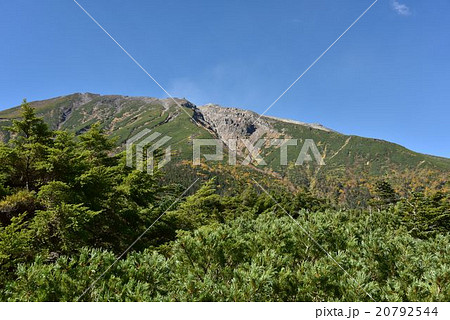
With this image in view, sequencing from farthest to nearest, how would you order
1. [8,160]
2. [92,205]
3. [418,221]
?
[418,221]
[92,205]
[8,160]

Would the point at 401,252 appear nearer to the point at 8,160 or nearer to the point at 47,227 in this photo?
the point at 47,227

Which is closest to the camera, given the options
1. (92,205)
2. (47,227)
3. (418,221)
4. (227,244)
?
(227,244)

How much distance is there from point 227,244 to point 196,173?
545ft

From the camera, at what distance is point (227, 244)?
6492mm

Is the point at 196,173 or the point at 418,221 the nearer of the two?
the point at 418,221

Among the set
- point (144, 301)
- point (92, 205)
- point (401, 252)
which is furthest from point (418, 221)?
point (144, 301)

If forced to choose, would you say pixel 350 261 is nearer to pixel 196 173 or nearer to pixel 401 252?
pixel 401 252

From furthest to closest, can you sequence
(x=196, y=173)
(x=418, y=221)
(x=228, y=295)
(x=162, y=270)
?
(x=196, y=173)
(x=418, y=221)
(x=162, y=270)
(x=228, y=295)

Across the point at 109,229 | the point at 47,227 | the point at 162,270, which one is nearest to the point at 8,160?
the point at 47,227

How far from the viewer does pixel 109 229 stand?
16.9 meters

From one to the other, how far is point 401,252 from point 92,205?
14.4 meters

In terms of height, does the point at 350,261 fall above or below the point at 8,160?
below
